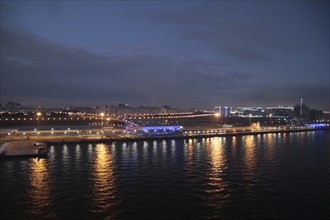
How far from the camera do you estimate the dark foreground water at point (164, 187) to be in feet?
65.5

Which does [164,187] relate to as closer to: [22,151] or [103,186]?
[103,186]

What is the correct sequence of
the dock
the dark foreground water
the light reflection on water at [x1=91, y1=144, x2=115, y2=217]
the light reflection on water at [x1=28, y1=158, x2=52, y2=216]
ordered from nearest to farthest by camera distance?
the dark foreground water → the light reflection on water at [x1=28, y1=158, x2=52, y2=216] → the light reflection on water at [x1=91, y1=144, x2=115, y2=217] → the dock

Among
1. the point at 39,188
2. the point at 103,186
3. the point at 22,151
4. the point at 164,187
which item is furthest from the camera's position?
the point at 22,151

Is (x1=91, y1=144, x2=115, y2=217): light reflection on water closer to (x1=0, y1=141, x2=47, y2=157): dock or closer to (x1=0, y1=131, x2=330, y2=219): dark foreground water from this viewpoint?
(x1=0, y1=131, x2=330, y2=219): dark foreground water

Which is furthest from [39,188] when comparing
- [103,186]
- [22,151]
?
[22,151]

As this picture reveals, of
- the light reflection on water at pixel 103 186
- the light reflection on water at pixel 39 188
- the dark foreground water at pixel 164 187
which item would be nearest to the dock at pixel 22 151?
the dark foreground water at pixel 164 187

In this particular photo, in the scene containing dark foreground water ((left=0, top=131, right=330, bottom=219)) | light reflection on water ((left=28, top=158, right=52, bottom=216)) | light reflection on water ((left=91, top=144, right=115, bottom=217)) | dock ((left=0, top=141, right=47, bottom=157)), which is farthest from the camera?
dock ((left=0, top=141, right=47, bottom=157))

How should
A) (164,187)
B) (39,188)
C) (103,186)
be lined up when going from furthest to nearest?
(103,186) < (164,187) < (39,188)

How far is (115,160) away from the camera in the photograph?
38938 mm

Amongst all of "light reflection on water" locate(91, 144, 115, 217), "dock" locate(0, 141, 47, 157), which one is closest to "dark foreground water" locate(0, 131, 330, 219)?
"light reflection on water" locate(91, 144, 115, 217)

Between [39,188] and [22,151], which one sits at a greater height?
[22,151]

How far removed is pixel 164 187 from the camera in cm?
2584

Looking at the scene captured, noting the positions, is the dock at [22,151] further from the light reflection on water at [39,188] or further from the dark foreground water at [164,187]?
the light reflection on water at [39,188]

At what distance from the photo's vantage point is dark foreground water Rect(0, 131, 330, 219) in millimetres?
19969
